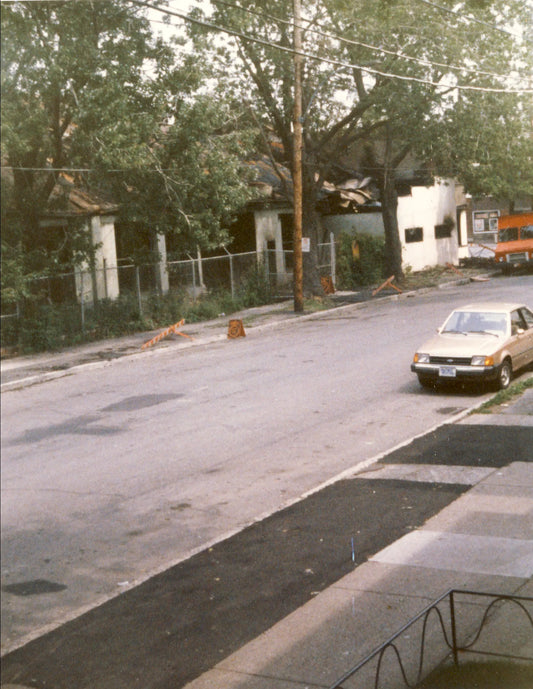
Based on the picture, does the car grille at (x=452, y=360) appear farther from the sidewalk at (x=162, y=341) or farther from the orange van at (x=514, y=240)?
the orange van at (x=514, y=240)

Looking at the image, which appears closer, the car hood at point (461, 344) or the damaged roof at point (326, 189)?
the damaged roof at point (326, 189)

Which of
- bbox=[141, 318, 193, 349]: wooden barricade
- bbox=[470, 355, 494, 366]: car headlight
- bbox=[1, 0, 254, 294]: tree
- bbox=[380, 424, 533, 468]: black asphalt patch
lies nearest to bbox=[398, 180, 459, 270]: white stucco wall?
bbox=[470, 355, 494, 366]: car headlight

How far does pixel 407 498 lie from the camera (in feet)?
31.9

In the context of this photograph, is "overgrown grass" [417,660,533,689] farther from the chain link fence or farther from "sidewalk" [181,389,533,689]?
the chain link fence

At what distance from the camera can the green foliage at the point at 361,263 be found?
263 inches

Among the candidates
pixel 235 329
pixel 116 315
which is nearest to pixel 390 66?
pixel 235 329

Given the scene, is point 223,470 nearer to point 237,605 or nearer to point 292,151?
point 237,605

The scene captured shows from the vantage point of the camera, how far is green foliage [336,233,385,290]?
669 cm

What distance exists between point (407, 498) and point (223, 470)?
2.12m

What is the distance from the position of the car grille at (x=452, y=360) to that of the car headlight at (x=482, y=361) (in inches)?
1.9

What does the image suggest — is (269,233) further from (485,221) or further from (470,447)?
(470,447)

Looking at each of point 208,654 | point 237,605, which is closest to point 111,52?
point 208,654

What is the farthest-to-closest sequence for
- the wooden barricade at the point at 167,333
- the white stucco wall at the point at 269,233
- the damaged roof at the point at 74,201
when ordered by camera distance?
the white stucco wall at the point at 269,233
the wooden barricade at the point at 167,333
the damaged roof at the point at 74,201

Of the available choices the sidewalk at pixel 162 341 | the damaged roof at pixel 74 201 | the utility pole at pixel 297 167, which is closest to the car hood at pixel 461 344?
the sidewalk at pixel 162 341
